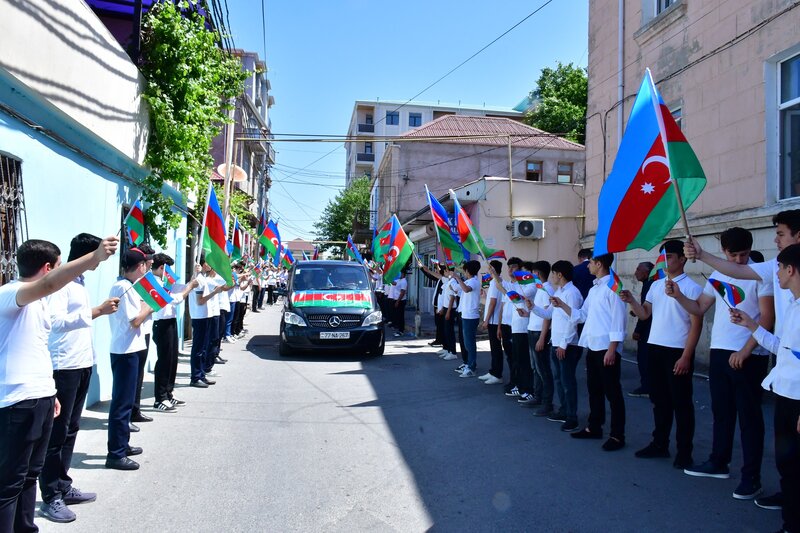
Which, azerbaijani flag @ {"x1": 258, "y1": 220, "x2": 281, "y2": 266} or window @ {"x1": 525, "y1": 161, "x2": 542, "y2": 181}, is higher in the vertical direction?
window @ {"x1": 525, "y1": 161, "x2": 542, "y2": 181}

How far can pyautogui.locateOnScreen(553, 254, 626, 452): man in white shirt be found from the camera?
593cm

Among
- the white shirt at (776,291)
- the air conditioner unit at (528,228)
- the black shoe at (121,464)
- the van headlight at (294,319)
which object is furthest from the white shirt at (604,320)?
the air conditioner unit at (528,228)

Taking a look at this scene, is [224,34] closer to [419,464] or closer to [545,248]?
[419,464]

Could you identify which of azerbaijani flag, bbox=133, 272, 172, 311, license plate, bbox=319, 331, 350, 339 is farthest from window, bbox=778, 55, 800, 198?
azerbaijani flag, bbox=133, 272, 172, 311

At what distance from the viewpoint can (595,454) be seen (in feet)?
18.9

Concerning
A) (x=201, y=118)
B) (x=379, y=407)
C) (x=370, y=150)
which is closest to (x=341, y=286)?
(x=201, y=118)

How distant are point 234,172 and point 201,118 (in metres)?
7.47

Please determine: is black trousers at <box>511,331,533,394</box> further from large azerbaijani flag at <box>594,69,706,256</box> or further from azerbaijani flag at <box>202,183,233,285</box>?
azerbaijani flag at <box>202,183,233,285</box>

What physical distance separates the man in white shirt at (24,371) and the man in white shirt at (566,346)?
4.83m

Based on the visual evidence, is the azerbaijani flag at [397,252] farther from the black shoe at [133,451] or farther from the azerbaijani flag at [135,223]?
the black shoe at [133,451]

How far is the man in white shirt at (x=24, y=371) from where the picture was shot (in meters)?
3.18

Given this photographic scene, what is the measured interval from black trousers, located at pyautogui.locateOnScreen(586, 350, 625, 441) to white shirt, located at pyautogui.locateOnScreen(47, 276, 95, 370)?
4.57 m

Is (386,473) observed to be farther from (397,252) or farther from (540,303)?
(397,252)

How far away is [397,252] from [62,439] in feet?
28.3
